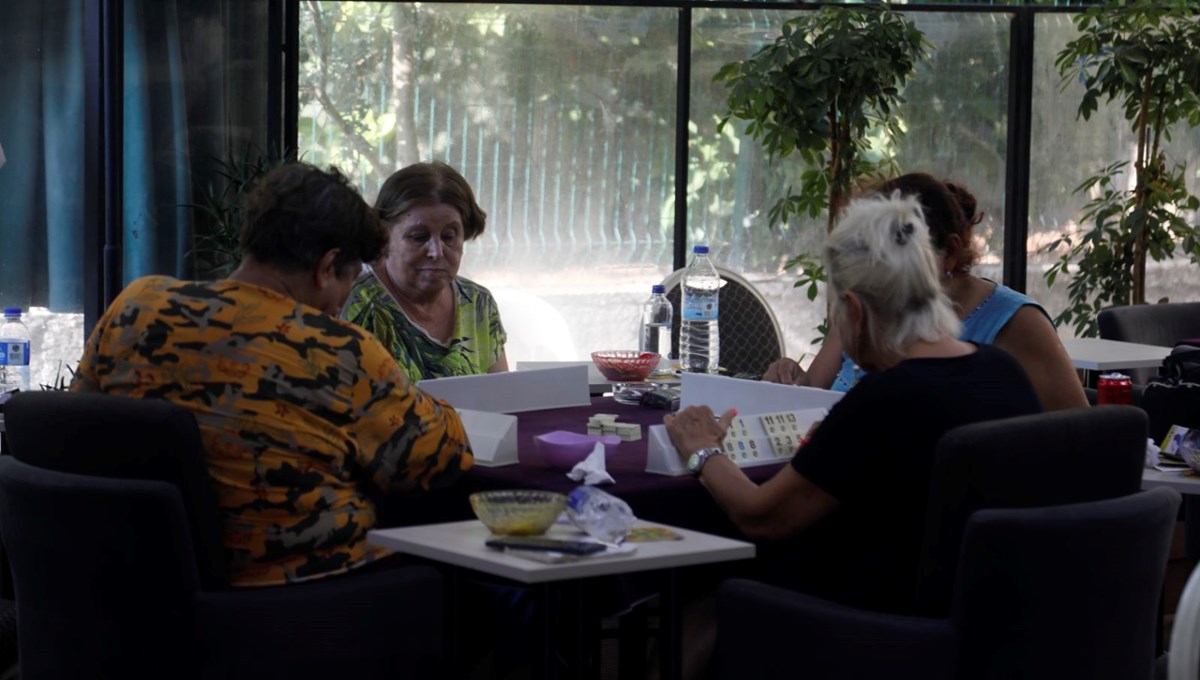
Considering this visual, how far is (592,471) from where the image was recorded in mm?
2498

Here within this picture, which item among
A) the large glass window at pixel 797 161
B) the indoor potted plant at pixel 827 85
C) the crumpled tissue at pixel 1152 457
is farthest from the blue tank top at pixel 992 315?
the large glass window at pixel 797 161

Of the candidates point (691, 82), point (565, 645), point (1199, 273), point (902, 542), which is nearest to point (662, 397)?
point (565, 645)

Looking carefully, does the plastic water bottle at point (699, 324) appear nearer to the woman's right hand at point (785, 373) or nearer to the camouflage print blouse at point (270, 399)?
the woman's right hand at point (785, 373)

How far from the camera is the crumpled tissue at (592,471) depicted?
2484mm

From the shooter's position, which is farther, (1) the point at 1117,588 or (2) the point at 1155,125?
(2) the point at 1155,125

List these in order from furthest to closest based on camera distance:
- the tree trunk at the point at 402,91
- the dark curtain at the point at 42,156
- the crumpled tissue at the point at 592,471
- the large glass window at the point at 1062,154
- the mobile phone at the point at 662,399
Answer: the large glass window at the point at 1062,154, the tree trunk at the point at 402,91, the dark curtain at the point at 42,156, the mobile phone at the point at 662,399, the crumpled tissue at the point at 592,471

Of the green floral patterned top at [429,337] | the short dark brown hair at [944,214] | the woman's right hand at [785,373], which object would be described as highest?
the short dark brown hair at [944,214]

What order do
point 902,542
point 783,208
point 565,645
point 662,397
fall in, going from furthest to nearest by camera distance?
1. point 783,208
2. point 662,397
3. point 565,645
4. point 902,542

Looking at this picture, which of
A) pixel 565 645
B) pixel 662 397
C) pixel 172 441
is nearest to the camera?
pixel 172 441

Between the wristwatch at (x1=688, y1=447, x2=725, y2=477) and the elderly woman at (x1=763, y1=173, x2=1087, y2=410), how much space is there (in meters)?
0.59

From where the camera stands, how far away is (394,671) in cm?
231

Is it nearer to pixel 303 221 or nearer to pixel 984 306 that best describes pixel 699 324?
pixel 984 306

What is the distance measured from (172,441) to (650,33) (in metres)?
4.73

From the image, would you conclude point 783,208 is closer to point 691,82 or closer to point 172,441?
point 691,82
